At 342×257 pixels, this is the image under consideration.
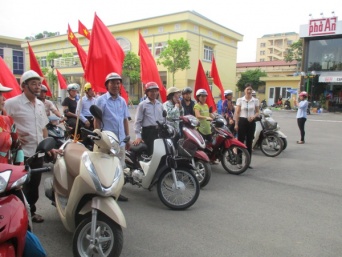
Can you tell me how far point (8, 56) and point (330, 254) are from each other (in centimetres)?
5174

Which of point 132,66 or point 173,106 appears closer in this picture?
point 173,106

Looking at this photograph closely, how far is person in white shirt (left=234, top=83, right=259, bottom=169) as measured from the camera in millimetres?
6691

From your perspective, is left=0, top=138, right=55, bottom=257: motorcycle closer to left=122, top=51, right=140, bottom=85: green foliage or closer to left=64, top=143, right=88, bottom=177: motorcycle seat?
left=64, top=143, right=88, bottom=177: motorcycle seat

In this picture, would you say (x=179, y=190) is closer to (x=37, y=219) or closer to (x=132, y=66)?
(x=37, y=219)

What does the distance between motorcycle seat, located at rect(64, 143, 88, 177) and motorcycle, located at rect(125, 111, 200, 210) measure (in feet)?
3.92

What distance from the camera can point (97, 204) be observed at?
107 inches

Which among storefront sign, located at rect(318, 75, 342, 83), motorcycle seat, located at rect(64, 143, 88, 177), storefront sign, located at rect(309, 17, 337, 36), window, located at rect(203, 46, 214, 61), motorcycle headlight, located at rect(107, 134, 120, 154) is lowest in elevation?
motorcycle seat, located at rect(64, 143, 88, 177)

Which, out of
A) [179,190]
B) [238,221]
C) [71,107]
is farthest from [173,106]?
[71,107]

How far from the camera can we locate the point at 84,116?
7.15m

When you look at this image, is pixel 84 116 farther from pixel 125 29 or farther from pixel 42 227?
pixel 125 29

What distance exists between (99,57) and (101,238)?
138 inches

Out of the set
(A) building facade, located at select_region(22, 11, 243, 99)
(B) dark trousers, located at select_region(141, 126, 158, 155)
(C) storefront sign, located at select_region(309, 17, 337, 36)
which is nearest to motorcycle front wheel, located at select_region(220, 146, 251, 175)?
(B) dark trousers, located at select_region(141, 126, 158, 155)

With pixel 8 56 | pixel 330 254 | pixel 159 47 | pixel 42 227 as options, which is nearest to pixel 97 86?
pixel 42 227

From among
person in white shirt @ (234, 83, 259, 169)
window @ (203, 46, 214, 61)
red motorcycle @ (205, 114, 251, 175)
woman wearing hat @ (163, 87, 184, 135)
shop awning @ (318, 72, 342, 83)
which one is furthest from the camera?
window @ (203, 46, 214, 61)
